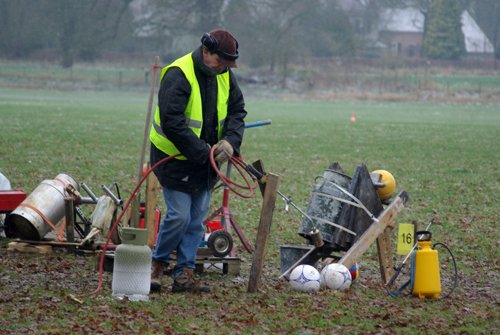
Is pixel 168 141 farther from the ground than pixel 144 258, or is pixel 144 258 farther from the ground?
pixel 168 141

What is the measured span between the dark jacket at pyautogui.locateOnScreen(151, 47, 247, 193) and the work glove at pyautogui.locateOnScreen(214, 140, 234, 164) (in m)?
0.09

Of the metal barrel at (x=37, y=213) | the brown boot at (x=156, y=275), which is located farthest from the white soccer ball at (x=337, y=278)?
the metal barrel at (x=37, y=213)

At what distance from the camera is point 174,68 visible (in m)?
7.48

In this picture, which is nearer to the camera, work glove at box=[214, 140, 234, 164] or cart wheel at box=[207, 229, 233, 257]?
work glove at box=[214, 140, 234, 164]

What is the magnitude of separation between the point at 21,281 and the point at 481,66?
282ft

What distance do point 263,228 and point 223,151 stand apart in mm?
751

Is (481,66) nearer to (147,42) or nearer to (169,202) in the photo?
(147,42)

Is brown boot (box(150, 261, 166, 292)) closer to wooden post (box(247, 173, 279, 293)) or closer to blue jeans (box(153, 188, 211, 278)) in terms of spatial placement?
blue jeans (box(153, 188, 211, 278))

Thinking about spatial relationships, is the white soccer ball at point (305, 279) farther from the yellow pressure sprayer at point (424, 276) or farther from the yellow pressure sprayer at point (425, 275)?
the yellow pressure sprayer at point (425, 275)

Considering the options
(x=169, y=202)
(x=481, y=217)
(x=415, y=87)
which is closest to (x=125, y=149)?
(x=481, y=217)

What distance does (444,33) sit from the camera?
308 feet

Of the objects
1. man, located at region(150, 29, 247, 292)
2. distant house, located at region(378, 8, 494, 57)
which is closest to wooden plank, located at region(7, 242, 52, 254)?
man, located at region(150, 29, 247, 292)

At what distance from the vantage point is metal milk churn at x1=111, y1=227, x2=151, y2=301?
7387 mm

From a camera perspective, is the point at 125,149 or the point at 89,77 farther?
the point at 89,77
